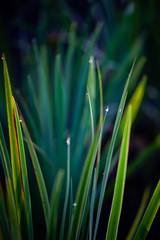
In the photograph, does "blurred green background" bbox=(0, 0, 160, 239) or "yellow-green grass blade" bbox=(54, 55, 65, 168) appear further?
"blurred green background" bbox=(0, 0, 160, 239)

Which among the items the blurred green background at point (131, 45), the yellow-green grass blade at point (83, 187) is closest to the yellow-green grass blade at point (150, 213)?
the yellow-green grass blade at point (83, 187)

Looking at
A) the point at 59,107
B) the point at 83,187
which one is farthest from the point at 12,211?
the point at 59,107

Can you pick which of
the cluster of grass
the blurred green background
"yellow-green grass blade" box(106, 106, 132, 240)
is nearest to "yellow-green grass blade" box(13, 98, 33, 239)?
the cluster of grass

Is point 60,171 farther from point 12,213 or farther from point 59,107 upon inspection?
point 59,107

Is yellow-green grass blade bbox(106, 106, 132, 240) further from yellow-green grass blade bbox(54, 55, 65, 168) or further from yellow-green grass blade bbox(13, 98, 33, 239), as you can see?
yellow-green grass blade bbox(54, 55, 65, 168)

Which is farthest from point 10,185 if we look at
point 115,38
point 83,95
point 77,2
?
point 77,2
